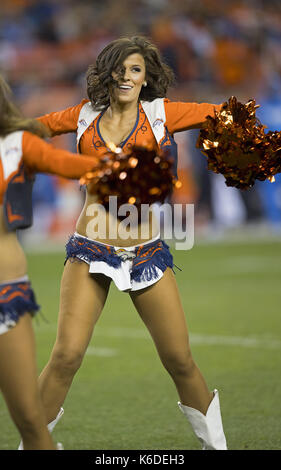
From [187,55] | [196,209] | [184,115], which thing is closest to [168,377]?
[184,115]

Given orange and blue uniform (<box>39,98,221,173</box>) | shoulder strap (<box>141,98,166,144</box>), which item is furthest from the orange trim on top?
shoulder strap (<box>141,98,166,144</box>)

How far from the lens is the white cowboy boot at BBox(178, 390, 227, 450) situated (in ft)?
12.4

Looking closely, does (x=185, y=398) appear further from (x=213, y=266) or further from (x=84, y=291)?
(x=213, y=266)

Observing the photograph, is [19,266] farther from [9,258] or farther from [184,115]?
[184,115]

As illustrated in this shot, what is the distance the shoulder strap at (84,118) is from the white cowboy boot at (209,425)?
1.32 m

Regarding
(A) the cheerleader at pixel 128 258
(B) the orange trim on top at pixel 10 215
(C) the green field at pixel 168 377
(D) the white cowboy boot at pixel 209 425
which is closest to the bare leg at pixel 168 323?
(A) the cheerleader at pixel 128 258

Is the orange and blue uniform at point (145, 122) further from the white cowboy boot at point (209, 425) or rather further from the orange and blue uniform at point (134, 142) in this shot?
the white cowboy boot at point (209, 425)

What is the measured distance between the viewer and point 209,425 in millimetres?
3781

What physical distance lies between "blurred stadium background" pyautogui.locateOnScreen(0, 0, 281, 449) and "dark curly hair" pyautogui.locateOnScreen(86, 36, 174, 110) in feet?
6.57

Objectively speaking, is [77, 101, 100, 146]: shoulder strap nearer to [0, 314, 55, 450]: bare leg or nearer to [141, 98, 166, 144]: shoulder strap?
[141, 98, 166, 144]: shoulder strap

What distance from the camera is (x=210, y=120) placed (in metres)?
3.81

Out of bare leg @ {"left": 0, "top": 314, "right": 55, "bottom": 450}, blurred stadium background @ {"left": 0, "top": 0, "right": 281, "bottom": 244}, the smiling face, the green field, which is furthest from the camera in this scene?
blurred stadium background @ {"left": 0, "top": 0, "right": 281, "bottom": 244}

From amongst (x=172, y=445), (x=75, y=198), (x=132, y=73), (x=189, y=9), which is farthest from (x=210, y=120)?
(x=189, y=9)

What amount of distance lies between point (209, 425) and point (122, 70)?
1.63 meters
